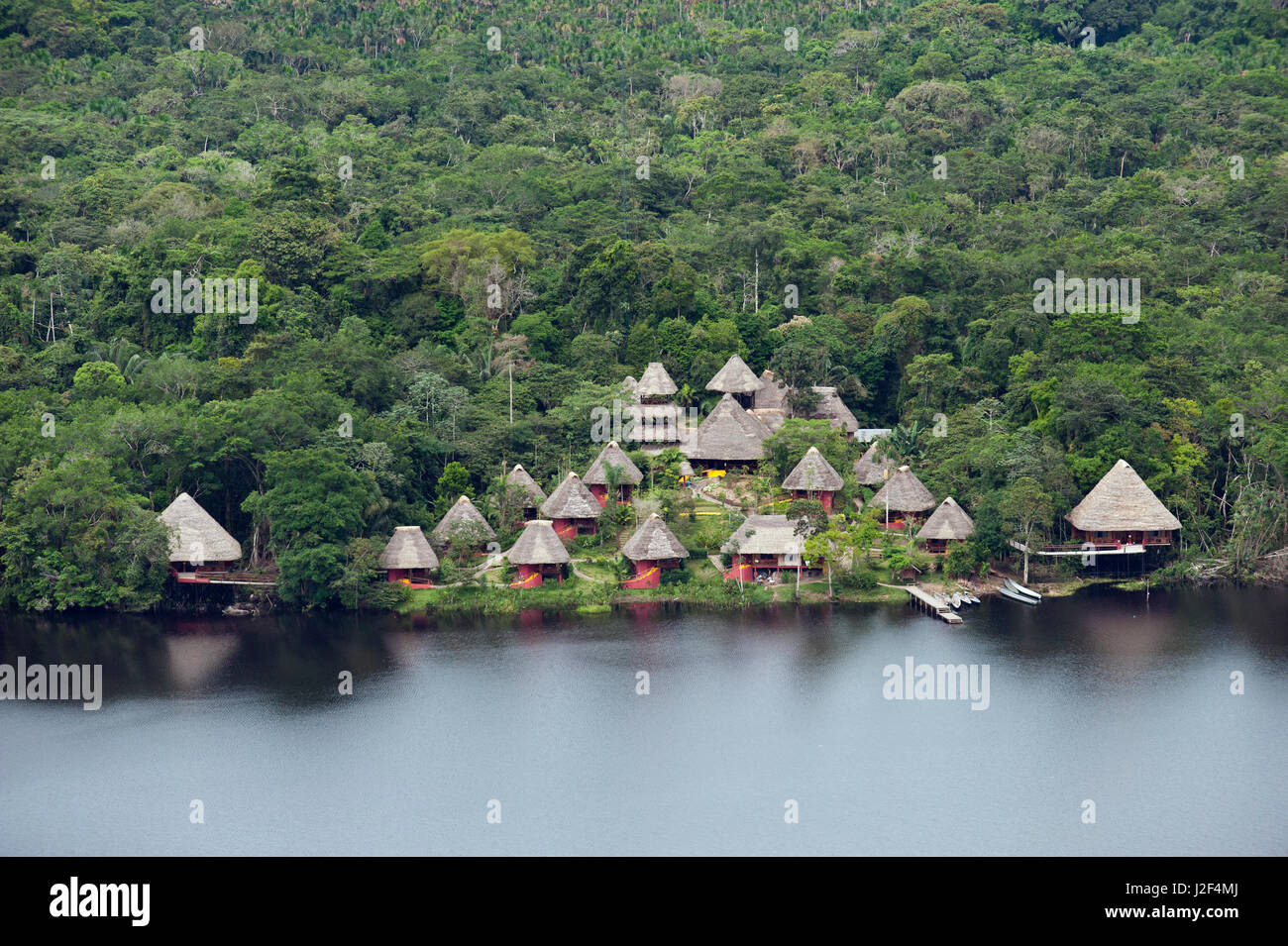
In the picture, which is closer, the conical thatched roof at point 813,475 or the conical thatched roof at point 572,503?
the conical thatched roof at point 572,503

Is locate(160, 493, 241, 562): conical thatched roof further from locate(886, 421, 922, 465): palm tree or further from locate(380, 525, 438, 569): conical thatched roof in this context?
locate(886, 421, 922, 465): palm tree

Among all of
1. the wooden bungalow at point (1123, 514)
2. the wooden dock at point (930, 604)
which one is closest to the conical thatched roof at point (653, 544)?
the wooden dock at point (930, 604)

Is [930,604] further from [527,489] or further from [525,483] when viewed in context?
[525,483]

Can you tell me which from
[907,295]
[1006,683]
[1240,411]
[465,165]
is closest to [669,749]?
[1006,683]

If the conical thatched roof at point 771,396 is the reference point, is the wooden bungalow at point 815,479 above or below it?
below

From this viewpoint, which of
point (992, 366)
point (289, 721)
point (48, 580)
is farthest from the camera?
point (992, 366)

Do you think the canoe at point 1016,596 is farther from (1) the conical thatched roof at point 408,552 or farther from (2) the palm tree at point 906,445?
(1) the conical thatched roof at point 408,552

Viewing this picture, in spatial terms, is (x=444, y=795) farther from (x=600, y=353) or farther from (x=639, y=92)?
(x=639, y=92)
